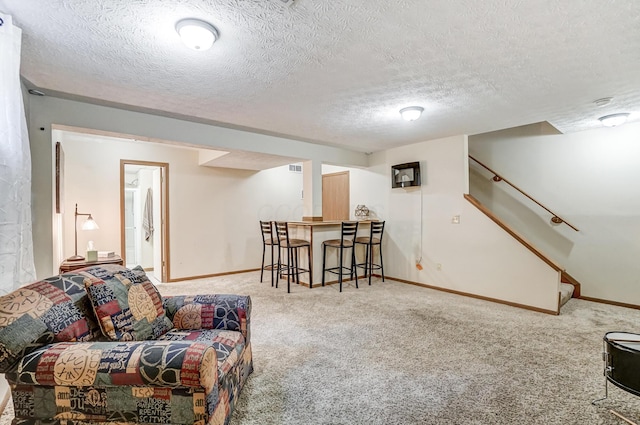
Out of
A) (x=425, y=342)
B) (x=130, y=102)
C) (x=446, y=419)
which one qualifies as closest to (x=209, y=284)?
(x=130, y=102)

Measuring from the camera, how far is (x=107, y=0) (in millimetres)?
1551

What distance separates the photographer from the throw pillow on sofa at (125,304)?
1.55m

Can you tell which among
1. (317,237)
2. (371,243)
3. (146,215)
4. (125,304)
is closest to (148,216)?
(146,215)

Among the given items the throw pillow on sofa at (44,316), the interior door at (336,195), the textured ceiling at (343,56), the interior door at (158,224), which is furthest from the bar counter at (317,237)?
the throw pillow on sofa at (44,316)

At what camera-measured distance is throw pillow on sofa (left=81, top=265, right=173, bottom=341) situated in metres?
1.55

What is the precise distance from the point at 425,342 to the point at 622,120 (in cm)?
351

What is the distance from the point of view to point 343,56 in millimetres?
2137

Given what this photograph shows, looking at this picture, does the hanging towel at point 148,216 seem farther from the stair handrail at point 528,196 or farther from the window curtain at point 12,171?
the stair handrail at point 528,196

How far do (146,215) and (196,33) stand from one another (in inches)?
216

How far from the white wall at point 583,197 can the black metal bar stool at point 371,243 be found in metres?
2.03

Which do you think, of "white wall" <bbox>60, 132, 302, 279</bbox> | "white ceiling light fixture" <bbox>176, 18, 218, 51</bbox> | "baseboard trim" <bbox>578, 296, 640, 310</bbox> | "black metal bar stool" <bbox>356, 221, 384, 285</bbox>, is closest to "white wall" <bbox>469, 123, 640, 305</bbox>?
"baseboard trim" <bbox>578, 296, 640, 310</bbox>

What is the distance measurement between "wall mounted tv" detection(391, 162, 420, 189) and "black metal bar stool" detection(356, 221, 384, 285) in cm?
76

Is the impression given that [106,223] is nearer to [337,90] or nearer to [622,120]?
[337,90]

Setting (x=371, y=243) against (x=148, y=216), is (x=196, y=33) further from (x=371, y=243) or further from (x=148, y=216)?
(x=148, y=216)
